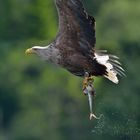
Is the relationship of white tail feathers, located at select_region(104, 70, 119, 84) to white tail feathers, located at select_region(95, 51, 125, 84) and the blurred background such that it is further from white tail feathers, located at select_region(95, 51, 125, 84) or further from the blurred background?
the blurred background

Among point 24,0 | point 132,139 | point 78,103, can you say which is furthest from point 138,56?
point 24,0

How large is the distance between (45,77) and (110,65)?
2313cm

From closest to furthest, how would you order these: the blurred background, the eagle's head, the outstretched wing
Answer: the outstretched wing
the eagle's head
the blurred background

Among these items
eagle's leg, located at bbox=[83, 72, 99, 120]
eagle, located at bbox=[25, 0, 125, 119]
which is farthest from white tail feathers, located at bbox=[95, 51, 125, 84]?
eagle's leg, located at bbox=[83, 72, 99, 120]

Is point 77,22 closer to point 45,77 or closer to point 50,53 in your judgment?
point 50,53

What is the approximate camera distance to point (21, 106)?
3959 centimetres

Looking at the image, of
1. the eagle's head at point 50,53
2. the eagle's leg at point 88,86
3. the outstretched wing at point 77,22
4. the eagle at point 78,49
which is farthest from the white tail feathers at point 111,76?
the eagle's head at point 50,53

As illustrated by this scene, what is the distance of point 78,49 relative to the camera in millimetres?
17375

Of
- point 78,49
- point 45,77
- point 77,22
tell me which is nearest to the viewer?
point 77,22

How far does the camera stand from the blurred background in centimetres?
3244

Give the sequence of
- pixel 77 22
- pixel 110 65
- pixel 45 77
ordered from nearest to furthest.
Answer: pixel 77 22, pixel 110 65, pixel 45 77

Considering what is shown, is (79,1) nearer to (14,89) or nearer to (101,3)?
(14,89)

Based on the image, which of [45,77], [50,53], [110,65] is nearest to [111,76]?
[110,65]

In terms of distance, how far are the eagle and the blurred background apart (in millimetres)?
6454
